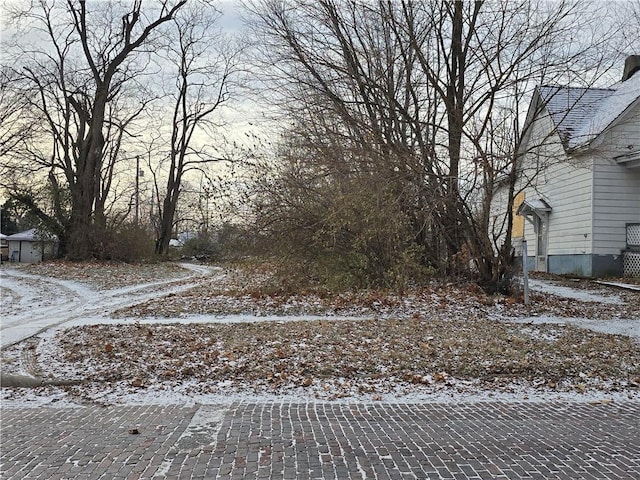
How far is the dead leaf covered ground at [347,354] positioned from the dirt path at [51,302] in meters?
0.99

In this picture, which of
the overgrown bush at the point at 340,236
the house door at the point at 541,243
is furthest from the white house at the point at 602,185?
the overgrown bush at the point at 340,236

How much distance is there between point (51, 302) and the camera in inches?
578

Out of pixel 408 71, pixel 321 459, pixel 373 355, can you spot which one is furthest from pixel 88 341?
pixel 408 71

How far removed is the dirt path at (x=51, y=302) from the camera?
10555 mm

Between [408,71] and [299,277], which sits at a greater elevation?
[408,71]

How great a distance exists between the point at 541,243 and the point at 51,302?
1940cm

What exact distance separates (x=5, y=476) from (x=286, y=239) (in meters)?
11.1

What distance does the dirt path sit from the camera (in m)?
10.6

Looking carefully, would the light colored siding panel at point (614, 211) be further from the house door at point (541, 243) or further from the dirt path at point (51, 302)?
the dirt path at point (51, 302)

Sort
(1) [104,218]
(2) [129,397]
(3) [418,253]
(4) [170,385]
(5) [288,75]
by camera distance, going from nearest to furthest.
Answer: (2) [129,397] → (4) [170,385] → (5) [288,75] → (3) [418,253] → (1) [104,218]

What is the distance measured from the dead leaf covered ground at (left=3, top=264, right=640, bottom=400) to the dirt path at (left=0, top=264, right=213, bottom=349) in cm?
99

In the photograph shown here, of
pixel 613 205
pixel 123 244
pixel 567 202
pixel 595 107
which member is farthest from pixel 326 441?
pixel 123 244

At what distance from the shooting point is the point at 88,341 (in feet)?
29.0

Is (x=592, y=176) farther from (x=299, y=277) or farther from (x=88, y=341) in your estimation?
(x=88, y=341)
